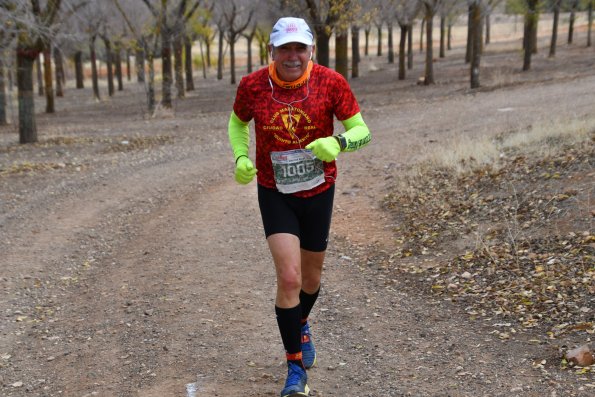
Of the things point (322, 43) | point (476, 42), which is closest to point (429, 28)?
point (476, 42)

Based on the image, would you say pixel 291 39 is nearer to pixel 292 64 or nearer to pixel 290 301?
pixel 292 64

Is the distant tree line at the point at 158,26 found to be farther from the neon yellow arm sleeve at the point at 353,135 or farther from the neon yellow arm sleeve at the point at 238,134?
the neon yellow arm sleeve at the point at 353,135

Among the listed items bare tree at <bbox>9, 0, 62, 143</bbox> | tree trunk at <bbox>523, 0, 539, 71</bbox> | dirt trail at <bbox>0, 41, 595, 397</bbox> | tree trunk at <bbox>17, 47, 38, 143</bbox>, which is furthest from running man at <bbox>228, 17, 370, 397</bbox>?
tree trunk at <bbox>523, 0, 539, 71</bbox>

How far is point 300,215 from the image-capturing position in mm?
3932

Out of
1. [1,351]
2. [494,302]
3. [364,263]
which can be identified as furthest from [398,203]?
[1,351]

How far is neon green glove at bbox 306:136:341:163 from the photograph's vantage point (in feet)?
11.8

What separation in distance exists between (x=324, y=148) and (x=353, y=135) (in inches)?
11.0

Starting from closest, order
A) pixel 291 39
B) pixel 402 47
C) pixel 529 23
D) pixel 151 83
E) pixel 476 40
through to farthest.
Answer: pixel 291 39
pixel 476 40
pixel 151 83
pixel 529 23
pixel 402 47

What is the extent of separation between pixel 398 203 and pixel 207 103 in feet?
66.4

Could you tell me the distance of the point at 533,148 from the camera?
9.75m

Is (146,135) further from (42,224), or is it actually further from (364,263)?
(364,263)

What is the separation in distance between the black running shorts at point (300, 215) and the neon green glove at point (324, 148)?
1.15 feet

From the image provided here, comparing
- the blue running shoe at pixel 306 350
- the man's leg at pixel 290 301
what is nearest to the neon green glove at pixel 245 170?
the man's leg at pixel 290 301

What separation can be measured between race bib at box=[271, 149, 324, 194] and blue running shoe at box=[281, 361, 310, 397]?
101cm
